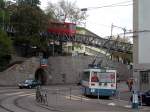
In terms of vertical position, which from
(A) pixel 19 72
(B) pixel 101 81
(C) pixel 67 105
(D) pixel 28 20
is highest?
(D) pixel 28 20

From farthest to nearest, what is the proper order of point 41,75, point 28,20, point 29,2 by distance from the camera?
point 29,2, point 41,75, point 28,20

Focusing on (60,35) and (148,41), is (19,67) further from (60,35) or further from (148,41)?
(148,41)

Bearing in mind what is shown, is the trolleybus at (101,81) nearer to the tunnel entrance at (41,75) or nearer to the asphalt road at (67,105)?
A: the asphalt road at (67,105)

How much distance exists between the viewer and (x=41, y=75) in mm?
93375

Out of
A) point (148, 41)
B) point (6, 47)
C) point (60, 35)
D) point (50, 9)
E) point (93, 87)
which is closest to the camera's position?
point (93, 87)

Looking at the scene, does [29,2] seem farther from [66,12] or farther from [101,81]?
[101,81]

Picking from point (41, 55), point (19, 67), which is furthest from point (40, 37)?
point (19, 67)

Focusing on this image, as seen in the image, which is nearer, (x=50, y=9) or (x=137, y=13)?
(x=137, y=13)

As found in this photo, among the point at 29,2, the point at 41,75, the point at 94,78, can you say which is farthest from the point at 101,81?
the point at 29,2

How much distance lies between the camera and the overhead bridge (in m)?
101

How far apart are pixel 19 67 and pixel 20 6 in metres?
12.7

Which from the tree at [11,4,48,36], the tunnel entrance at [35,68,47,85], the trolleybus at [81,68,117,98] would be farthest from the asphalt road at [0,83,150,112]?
the tunnel entrance at [35,68,47,85]

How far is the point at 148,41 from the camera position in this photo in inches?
1955

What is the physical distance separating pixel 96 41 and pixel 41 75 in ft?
68.7
